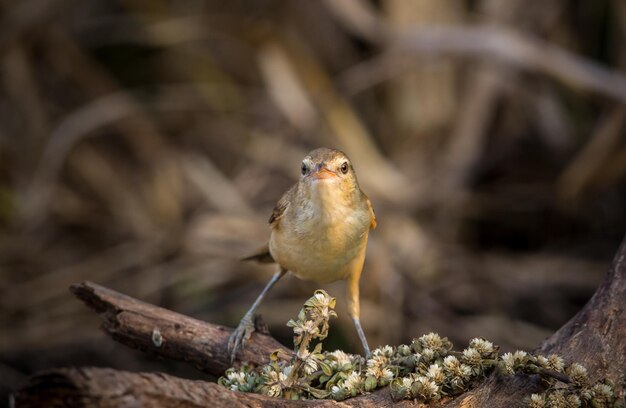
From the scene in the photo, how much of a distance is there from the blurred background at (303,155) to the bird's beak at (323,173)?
2974mm

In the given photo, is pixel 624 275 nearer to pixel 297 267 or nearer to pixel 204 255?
pixel 297 267

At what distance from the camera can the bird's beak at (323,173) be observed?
421cm

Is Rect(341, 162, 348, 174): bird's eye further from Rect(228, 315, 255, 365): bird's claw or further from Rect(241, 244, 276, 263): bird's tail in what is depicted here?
Rect(228, 315, 255, 365): bird's claw

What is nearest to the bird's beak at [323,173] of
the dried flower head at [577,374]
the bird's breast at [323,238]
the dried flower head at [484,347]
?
the bird's breast at [323,238]

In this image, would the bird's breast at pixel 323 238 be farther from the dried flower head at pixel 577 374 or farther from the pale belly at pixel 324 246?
the dried flower head at pixel 577 374

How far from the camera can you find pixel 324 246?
165 inches

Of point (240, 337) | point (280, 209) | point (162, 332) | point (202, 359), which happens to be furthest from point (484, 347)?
point (280, 209)

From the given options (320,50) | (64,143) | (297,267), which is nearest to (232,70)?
(320,50)

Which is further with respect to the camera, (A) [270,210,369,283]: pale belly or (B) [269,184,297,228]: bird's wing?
(B) [269,184,297,228]: bird's wing

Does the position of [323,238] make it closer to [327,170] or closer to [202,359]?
[327,170]

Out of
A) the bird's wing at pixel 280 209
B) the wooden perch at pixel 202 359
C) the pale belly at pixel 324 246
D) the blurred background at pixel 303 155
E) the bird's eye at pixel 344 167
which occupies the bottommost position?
the wooden perch at pixel 202 359

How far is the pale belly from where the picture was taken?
4.18 metres

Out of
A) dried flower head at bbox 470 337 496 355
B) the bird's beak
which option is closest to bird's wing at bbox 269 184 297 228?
the bird's beak

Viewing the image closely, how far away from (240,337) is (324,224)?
0.72 meters
